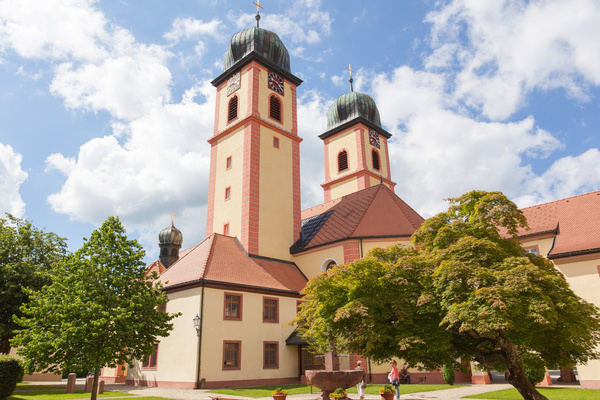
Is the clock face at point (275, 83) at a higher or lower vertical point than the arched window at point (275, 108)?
higher

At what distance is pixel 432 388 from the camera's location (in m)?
18.9

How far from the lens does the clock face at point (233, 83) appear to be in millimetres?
32625

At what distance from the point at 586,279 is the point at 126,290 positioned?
1867cm

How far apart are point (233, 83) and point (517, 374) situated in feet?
90.4

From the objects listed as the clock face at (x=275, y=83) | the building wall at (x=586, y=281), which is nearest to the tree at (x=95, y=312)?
the building wall at (x=586, y=281)

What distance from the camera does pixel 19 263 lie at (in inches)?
915

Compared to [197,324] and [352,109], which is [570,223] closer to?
[197,324]

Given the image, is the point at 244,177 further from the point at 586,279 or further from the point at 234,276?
the point at 586,279

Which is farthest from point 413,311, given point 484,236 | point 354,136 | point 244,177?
point 354,136

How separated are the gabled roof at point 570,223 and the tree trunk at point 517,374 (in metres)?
10.1

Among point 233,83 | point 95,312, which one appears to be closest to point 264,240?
point 233,83

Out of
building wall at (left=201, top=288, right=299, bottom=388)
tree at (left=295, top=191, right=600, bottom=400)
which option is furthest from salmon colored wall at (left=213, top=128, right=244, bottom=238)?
tree at (left=295, top=191, right=600, bottom=400)

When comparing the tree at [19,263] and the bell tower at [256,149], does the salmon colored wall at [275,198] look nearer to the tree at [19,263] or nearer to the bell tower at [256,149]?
the bell tower at [256,149]

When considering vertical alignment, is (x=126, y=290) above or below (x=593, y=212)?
below
